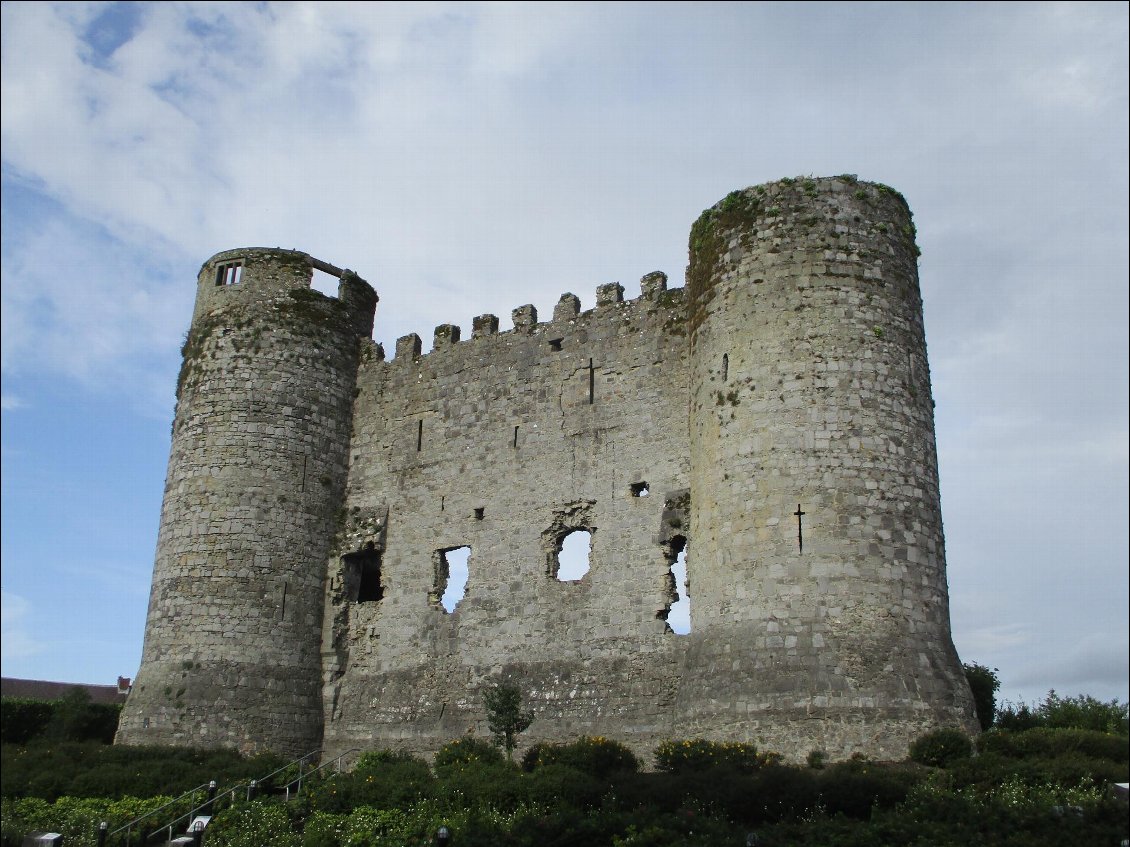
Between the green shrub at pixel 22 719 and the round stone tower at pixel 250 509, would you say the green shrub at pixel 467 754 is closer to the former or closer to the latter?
the round stone tower at pixel 250 509

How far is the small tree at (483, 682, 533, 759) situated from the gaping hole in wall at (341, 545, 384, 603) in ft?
17.5

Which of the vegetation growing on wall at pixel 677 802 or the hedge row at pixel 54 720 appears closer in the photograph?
the vegetation growing on wall at pixel 677 802

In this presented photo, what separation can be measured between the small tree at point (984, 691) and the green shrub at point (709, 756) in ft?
25.6

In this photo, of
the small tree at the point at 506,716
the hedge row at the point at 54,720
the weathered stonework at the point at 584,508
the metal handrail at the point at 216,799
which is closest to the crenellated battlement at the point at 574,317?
the weathered stonework at the point at 584,508

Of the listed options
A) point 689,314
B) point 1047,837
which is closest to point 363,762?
point 689,314

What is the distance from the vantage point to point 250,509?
23.0m

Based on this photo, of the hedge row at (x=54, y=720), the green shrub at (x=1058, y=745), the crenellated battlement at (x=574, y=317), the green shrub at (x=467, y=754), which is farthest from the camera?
the hedge row at (x=54, y=720)

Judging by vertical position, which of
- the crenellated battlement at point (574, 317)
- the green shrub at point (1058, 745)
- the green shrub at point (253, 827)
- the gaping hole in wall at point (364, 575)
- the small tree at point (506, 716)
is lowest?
the green shrub at point (253, 827)

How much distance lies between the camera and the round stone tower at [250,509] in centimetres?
2169

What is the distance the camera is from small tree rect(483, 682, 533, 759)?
728 inches

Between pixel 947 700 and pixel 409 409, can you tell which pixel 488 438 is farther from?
pixel 947 700

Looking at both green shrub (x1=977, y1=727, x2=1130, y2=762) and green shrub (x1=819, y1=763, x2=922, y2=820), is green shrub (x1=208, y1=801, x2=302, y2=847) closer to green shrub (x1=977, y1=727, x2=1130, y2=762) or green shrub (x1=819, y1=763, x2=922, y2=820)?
green shrub (x1=819, y1=763, x2=922, y2=820)

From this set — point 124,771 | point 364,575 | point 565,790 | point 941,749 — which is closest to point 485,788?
point 565,790

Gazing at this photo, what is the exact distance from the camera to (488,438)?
2295 cm
